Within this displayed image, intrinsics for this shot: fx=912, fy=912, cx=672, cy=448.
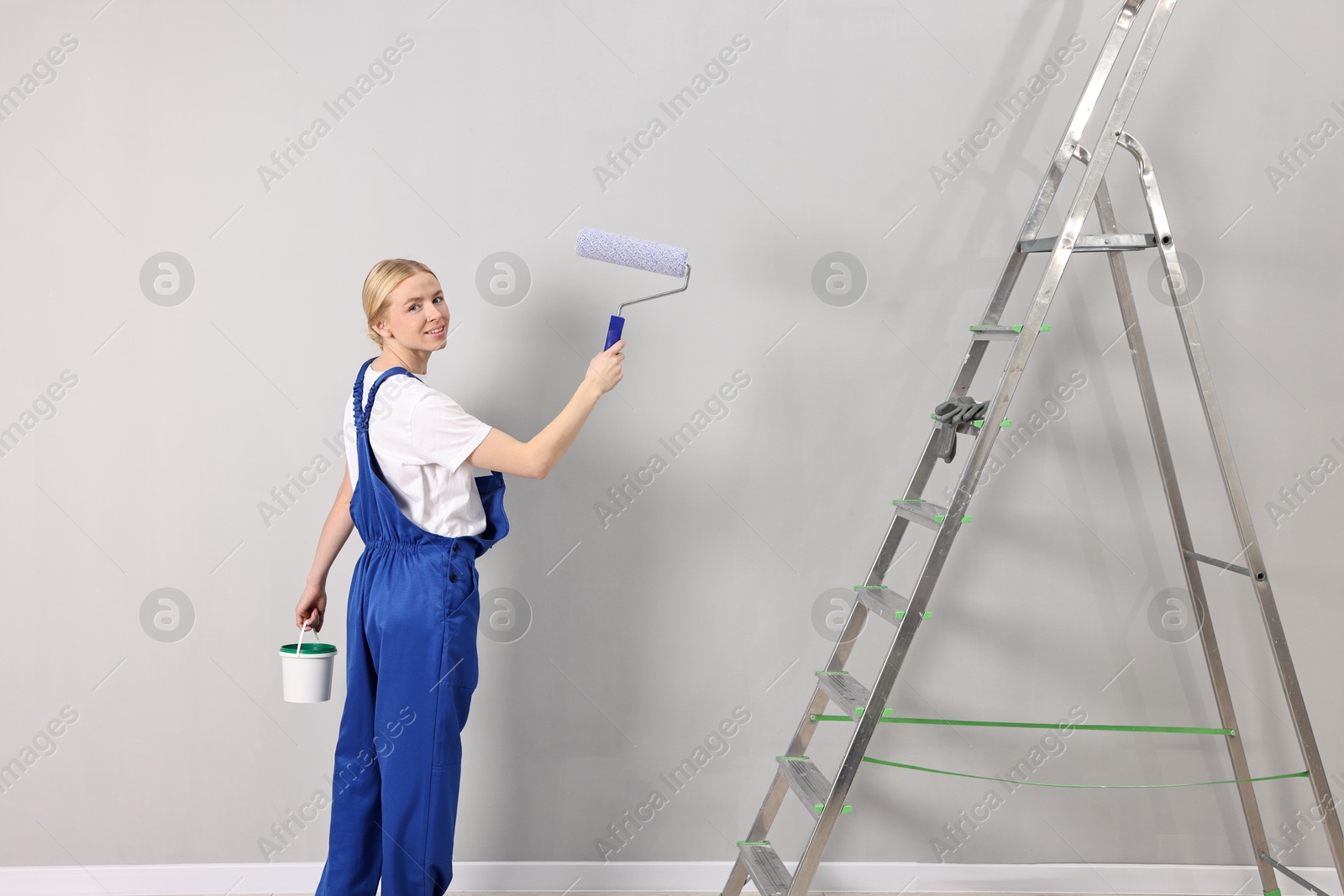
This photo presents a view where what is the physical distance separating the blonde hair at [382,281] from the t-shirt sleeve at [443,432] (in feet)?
0.84

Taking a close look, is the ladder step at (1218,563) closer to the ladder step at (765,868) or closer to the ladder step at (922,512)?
the ladder step at (922,512)

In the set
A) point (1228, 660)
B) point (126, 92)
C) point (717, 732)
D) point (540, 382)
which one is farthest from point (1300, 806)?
point (126, 92)

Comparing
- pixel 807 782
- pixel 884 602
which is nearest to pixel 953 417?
pixel 884 602

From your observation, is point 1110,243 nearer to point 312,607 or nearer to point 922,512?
point 922,512

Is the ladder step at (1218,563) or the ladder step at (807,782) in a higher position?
the ladder step at (1218,563)

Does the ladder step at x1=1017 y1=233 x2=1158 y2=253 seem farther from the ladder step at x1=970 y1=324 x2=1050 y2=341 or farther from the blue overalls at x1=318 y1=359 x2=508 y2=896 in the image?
the blue overalls at x1=318 y1=359 x2=508 y2=896

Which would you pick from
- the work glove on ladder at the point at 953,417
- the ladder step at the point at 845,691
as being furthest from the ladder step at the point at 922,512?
the ladder step at the point at 845,691

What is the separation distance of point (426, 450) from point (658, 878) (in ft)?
4.42

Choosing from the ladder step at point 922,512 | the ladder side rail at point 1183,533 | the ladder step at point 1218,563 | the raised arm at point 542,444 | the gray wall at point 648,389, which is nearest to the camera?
the raised arm at point 542,444

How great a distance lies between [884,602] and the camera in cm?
201

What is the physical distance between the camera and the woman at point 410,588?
5.89ft

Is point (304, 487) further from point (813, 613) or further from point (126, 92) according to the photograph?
point (813, 613)

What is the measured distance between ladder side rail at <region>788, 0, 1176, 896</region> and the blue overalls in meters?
0.74

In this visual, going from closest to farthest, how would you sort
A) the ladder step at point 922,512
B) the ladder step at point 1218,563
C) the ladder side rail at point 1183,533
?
the ladder step at point 922,512
the ladder step at point 1218,563
the ladder side rail at point 1183,533
